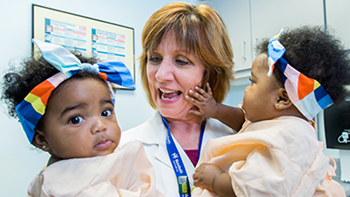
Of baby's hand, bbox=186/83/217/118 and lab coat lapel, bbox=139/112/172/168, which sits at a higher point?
baby's hand, bbox=186/83/217/118

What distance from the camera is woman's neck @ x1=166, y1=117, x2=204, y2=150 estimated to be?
1273mm

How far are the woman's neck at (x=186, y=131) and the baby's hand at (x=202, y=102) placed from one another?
0.53 ft

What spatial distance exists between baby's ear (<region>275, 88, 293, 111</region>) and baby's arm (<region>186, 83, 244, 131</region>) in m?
0.37

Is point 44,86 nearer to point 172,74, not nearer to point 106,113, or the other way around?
point 106,113

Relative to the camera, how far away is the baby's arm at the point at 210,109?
1195 millimetres

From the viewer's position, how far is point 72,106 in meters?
0.79

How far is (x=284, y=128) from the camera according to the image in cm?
78

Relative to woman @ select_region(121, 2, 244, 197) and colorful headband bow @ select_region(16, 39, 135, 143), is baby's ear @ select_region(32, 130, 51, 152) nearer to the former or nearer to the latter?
colorful headband bow @ select_region(16, 39, 135, 143)

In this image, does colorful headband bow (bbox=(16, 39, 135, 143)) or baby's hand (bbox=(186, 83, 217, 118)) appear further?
baby's hand (bbox=(186, 83, 217, 118))

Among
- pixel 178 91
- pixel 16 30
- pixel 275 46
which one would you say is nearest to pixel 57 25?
pixel 16 30

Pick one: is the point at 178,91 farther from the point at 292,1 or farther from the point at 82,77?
the point at 292,1

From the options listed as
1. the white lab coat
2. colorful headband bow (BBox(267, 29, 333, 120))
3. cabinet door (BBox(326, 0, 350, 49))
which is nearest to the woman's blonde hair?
the white lab coat

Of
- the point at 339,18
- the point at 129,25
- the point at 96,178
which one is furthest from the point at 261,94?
the point at 129,25

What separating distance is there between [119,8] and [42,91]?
2202mm
